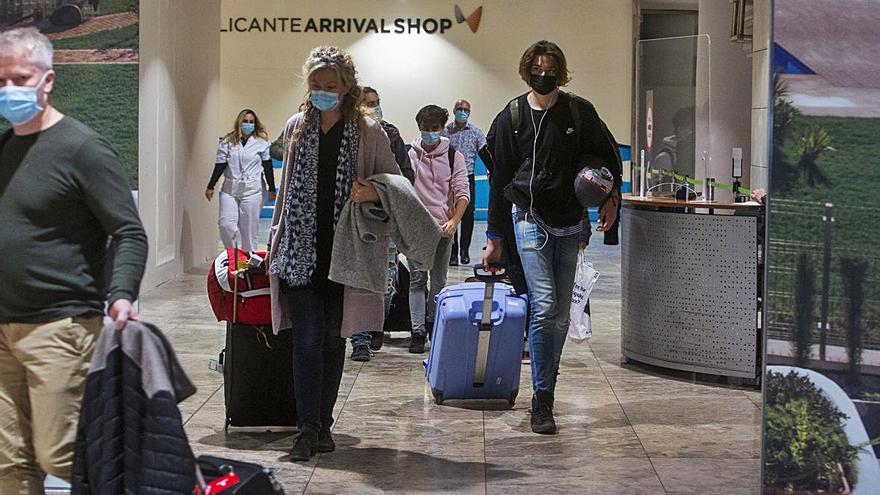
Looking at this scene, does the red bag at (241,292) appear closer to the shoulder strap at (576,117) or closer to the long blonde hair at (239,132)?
the shoulder strap at (576,117)

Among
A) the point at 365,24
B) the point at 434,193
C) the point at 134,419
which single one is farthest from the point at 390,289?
the point at 365,24

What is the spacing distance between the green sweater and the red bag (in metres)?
1.92

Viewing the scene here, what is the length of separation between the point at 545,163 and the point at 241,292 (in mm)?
1386

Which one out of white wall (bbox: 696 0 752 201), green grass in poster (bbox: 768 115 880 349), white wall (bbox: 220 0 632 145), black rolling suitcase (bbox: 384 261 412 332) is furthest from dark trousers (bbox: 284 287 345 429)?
white wall (bbox: 220 0 632 145)

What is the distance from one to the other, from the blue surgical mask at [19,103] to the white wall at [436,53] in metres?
15.1

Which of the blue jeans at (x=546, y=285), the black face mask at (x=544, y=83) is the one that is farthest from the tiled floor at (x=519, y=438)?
the black face mask at (x=544, y=83)

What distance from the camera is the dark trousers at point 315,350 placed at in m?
4.89

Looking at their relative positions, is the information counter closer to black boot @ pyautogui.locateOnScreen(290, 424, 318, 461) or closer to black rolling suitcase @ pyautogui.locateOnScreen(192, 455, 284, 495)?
black boot @ pyautogui.locateOnScreen(290, 424, 318, 461)

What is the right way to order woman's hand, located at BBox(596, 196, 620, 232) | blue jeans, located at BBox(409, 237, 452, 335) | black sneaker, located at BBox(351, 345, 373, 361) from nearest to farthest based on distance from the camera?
woman's hand, located at BBox(596, 196, 620, 232), black sneaker, located at BBox(351, 345, 373, 361), blue jeans, located at BBox(409, 237, 452, 335)

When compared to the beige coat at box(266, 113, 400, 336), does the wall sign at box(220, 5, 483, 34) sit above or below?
above

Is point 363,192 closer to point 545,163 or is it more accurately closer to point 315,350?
point 315,350

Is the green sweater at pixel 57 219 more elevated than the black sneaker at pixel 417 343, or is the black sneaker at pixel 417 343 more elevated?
the green sweater at pixel 57 219

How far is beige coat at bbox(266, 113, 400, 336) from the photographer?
4930mm

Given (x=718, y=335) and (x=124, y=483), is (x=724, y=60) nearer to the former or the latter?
(x=718, y=335)
